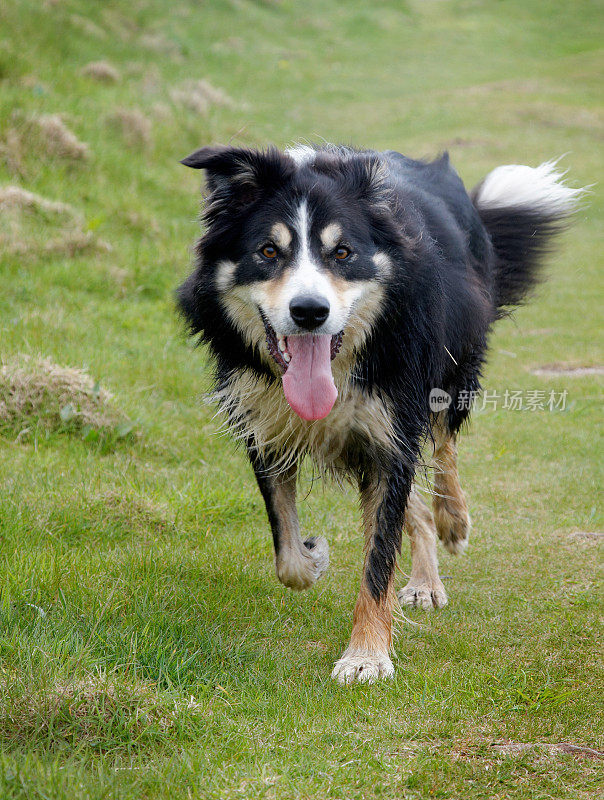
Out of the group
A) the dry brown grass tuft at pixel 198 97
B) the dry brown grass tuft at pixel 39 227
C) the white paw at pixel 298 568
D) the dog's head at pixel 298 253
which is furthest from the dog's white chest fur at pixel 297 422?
the dry brown grass tuft at pixel 198 97

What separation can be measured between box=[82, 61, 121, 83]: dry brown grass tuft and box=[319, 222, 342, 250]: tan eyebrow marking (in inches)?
403

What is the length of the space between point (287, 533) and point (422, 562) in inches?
35.9

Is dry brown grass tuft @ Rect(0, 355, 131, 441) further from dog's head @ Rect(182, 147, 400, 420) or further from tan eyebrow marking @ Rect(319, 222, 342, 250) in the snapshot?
tan eyebrow marking @ Rect(319, 222, 342, 250)

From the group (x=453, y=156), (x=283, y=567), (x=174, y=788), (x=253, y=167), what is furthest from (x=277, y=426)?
(x=453, y=156)

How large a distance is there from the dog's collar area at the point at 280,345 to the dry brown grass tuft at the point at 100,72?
10.2 meters

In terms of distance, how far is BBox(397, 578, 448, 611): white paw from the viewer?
4.42 meters

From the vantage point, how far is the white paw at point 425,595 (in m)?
4.42

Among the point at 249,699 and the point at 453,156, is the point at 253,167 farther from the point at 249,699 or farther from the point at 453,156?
the point at 453,156

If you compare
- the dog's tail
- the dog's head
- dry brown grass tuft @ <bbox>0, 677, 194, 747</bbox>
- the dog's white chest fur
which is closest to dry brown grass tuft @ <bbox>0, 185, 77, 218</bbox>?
the dog's tail

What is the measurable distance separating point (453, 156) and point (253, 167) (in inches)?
596

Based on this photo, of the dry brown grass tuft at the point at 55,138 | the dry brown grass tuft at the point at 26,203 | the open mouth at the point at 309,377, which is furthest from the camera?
the dry brown grass tuft at the point at 55,138

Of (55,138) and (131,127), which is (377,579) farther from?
(131,127)

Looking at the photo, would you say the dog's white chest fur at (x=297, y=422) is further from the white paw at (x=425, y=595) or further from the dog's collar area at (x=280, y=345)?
the white paw at (x=425, y=595)

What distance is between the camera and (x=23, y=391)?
18.0 feet
